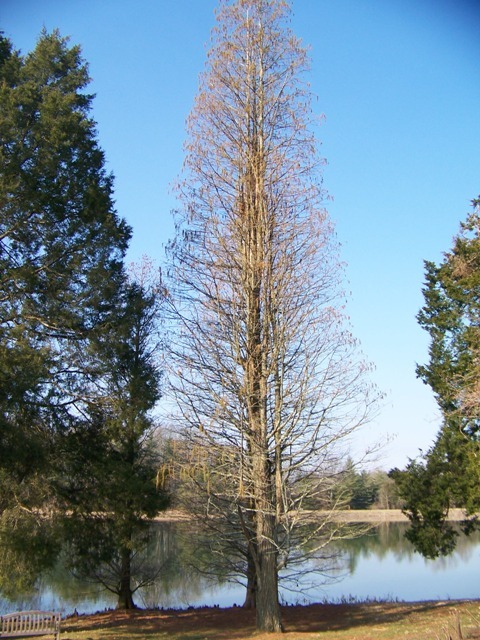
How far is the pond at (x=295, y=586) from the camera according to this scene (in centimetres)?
1934

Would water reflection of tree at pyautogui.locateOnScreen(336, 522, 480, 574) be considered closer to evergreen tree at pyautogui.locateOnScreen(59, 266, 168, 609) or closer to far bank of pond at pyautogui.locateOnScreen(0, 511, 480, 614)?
far bank of pond at pyautogui.locateOnScreen(0, 511, 480, 614)

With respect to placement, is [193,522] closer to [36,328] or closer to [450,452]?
[36,328]

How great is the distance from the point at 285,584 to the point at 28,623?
14.8 m

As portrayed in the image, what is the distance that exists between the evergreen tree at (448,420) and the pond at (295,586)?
171 centimetres

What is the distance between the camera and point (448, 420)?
659 inches

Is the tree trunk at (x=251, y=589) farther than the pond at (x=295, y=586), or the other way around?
the pond at (x=295, y=586)

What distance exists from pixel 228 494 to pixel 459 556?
1092 inches

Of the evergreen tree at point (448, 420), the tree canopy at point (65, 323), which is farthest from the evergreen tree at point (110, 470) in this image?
the evergreen tree at point (448, 420)

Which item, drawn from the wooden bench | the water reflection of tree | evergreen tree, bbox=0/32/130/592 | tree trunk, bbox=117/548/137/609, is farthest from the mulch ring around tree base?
the water reflection of tree

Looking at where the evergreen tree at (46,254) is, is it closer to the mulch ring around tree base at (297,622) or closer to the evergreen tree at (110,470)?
the evergreen tree at (110,470)

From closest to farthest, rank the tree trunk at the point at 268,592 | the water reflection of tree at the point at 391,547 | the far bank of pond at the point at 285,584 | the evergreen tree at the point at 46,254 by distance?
the tree trunk at the point at 268,592, the evergreen tree at the point at 46,254, the far bank of pond at the point at 285,584, the water reflection of tree at the point at 391,547

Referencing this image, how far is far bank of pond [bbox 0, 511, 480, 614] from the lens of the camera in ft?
59.9

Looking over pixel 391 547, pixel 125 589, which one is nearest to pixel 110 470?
pixel 125 589

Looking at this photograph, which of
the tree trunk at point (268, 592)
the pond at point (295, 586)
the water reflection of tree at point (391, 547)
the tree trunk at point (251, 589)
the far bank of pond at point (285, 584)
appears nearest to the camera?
the tree trunk at point (268, 592)
